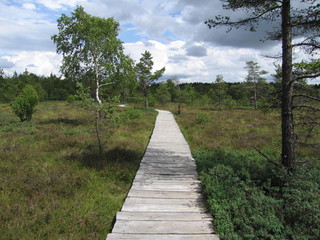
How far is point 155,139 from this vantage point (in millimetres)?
11633

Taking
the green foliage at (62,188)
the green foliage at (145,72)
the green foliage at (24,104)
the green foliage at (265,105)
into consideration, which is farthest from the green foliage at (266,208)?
the green foliage at (145,72)

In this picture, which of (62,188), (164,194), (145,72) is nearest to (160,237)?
(164,194)

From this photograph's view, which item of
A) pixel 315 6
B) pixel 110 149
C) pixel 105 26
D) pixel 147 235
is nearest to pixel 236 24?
pixel 315 6

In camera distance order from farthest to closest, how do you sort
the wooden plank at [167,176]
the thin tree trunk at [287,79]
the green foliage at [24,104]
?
the green foliage at [24,104] < the wooden plank at [167,176] < the thin tree trunk at [287,79]

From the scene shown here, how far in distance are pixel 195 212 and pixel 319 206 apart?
7.56 feet

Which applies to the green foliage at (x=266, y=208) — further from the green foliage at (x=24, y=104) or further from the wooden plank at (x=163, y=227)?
the green foliage at (x=24, y=104)

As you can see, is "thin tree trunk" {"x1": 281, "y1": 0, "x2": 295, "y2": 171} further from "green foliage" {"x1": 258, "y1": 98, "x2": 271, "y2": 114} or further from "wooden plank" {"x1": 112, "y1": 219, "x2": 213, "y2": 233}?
"wooden plank" {"x1": 112, "y1": 219, "x2": 213, "y2": 233}

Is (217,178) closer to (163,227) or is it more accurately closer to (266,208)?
(266,208)

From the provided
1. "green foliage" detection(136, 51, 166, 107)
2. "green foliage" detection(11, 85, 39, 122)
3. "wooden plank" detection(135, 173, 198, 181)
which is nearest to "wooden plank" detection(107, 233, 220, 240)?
"wooden plank" detection(135, 173, 198, 181)

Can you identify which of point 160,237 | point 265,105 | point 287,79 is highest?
point 287,79

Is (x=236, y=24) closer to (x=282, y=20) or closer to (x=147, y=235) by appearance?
(x=282, y=20)

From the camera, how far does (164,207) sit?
4531mm

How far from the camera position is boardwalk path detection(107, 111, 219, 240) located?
3.67m

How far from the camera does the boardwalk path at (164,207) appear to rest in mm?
3666
